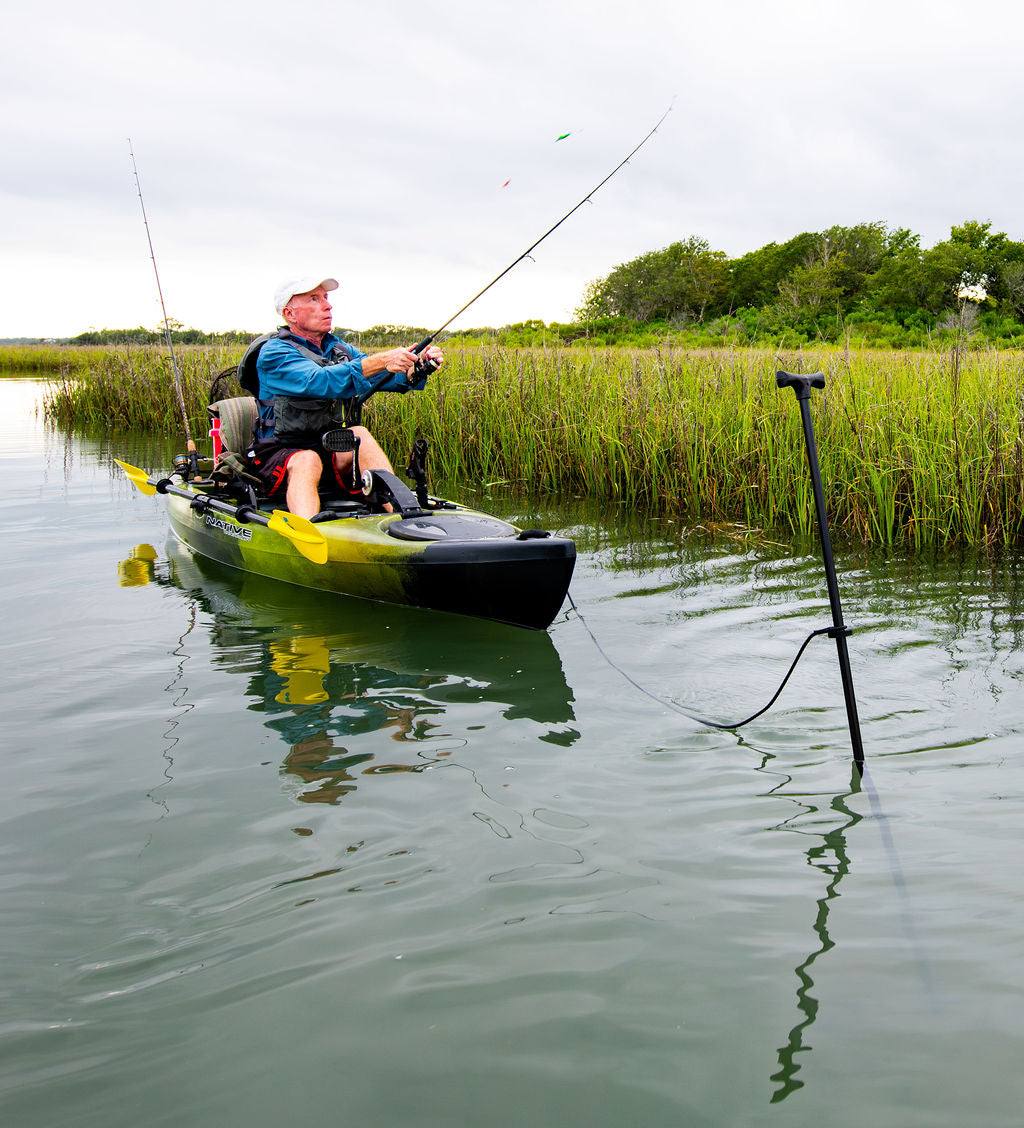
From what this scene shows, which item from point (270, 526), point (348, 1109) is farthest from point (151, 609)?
point (348, 1109)

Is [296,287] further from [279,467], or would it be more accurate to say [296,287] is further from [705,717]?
[705,717]

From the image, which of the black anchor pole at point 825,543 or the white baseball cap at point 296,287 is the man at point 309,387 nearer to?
the white baseball cap at point 296,287

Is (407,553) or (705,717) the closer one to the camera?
(705,717)

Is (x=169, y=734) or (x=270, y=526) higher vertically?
(x=270, y=526)

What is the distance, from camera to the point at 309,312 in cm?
547

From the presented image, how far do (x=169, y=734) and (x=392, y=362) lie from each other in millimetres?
2426

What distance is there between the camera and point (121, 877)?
8.32 ft

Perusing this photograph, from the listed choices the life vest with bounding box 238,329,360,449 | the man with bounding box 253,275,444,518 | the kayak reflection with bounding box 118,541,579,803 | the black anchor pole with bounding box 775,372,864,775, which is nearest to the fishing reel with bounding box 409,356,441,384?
the man with bounding box 253,275,444,518

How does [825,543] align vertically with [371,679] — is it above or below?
above

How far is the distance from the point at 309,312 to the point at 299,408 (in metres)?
0.56

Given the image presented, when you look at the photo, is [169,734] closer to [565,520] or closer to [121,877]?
[121,877]

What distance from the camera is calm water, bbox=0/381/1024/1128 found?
1.81 metres

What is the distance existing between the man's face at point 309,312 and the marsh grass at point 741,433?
10.4 feet

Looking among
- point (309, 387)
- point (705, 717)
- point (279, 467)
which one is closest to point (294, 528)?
point (279, 467)
